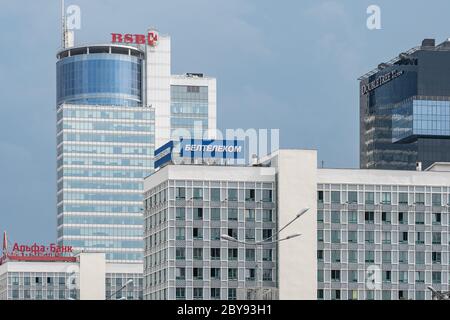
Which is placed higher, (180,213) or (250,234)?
(180,213)

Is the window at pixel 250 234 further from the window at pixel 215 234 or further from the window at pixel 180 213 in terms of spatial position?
the window at pixel 180 213

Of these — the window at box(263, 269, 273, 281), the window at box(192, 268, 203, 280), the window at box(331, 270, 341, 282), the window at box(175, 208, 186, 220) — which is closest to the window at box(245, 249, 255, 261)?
the window at box(263, 269, 273, 281)

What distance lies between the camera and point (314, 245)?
195625mm

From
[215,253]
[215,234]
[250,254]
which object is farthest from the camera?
[250,254]

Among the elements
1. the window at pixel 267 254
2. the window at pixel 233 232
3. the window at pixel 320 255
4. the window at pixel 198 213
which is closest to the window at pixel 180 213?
the window at pixel 198 213

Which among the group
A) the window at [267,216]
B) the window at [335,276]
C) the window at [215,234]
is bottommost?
the window at [335,276]

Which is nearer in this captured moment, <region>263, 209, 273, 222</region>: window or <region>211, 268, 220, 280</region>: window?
<region>211, 268, 220, 280</region>: window

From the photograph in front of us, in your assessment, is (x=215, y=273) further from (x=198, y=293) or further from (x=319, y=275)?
(x=319, y=275)

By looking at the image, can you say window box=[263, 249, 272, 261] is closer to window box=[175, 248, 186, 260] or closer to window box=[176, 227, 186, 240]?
window box=[175, 248, 186, 260]

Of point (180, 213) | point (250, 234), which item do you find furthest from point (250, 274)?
point (180, 213)
